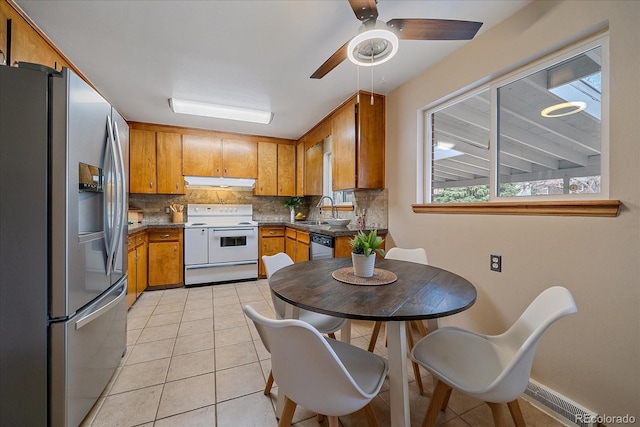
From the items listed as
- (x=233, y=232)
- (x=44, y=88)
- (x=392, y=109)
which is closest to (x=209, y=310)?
(x=233, y=232)

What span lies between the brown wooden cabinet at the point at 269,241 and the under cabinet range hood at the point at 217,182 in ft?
2.82

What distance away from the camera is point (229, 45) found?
1.97 m

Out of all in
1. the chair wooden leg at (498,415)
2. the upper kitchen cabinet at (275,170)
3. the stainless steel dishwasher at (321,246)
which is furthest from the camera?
the upper kitchen cabinet at (275,170)

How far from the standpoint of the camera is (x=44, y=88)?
1149 mm

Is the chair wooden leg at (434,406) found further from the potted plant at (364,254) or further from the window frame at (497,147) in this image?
the window frame at (497,147)

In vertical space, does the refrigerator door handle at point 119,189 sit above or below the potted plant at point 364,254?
above

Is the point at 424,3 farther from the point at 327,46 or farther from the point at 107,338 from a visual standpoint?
the point at 107,338

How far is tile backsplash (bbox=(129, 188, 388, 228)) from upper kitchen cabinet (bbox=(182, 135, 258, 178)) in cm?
45

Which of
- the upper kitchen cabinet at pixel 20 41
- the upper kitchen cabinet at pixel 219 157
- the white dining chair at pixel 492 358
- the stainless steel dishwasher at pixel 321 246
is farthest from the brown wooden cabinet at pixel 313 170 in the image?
the white dining chair at pixel 492 358

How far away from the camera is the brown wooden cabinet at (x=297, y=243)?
341 centimetres

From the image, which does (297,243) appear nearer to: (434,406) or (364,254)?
(364,254)

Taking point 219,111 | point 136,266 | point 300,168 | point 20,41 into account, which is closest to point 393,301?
point 20,41

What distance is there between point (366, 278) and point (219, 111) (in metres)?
2.85

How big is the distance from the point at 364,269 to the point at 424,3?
166 cm
